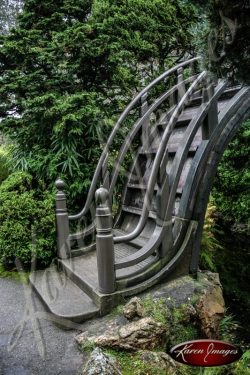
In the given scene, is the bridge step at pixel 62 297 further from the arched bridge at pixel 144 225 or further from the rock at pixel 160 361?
the rock at pixel 160 361

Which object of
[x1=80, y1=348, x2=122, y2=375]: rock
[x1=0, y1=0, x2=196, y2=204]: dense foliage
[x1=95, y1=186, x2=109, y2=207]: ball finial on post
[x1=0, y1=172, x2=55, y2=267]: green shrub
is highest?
[x1=0, y1=0, x2=196, y2=204]: dense foliage

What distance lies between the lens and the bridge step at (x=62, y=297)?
122 inches

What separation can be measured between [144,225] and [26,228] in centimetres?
174

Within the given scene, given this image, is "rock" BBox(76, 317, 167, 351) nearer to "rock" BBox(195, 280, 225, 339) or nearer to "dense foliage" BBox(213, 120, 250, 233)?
"rock" BBox(195, 280, 225, 339)

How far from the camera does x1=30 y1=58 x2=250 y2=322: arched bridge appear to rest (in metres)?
3.16

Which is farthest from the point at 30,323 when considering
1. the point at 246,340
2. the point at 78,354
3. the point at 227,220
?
the point at 227,220

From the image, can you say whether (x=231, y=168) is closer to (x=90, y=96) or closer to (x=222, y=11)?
(x=90, y=96)

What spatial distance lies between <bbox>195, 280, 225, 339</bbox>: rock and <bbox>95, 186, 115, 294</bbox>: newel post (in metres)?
0.98

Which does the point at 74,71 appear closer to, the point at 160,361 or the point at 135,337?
the point at 135,337

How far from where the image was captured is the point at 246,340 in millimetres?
4152

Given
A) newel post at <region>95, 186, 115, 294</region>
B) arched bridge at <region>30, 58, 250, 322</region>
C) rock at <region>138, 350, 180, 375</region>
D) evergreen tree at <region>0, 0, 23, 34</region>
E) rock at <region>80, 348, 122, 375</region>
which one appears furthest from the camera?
evergreen tree at <region>0, 0, 23, 34</region>

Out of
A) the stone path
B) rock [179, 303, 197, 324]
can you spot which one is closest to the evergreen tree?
A: the stone path

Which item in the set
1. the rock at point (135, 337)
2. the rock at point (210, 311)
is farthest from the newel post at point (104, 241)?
the rock at point (210, 311)

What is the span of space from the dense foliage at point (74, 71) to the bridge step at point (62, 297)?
1.28 meters
